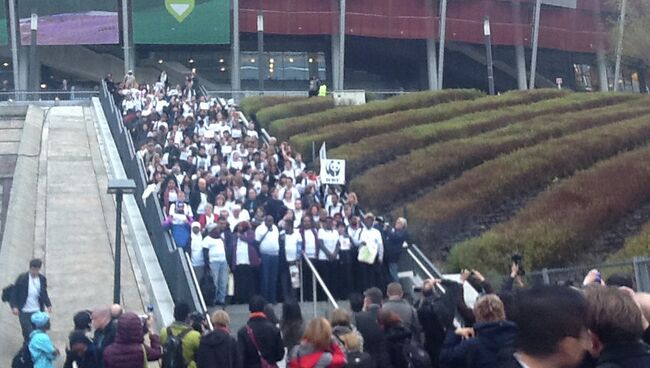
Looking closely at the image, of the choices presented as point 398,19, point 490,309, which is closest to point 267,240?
point 490,309

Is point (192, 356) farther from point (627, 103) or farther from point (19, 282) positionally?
point (627, 103)

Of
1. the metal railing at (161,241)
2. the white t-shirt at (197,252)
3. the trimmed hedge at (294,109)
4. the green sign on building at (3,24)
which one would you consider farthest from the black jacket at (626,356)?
the green sign on building at (3,24)

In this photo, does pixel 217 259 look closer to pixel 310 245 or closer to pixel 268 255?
pixel 268 255

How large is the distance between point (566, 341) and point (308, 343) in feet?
14.2

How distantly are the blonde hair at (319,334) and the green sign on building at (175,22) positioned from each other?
154 feet

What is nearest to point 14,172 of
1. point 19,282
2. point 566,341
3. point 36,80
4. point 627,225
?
point 19,282

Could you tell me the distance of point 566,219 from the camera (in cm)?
2025

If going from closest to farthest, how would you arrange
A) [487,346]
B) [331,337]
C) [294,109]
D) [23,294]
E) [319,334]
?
[487,346], [319,334], [331,337], [23,294], [294,109]

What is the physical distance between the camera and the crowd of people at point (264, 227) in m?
18.1

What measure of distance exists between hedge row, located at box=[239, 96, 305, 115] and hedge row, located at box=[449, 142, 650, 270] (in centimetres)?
1619

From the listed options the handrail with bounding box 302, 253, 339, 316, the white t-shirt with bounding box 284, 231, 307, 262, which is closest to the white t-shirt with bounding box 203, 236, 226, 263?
the white t-shirt with bounding box 284, 231, 307, 262

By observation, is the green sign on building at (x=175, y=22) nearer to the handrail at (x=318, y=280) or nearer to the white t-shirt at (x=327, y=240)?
the white t-shirt at (x=327, y=240)

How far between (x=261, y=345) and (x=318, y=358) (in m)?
1.67

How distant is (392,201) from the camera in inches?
962
